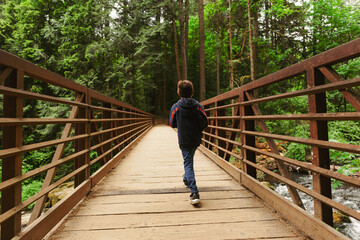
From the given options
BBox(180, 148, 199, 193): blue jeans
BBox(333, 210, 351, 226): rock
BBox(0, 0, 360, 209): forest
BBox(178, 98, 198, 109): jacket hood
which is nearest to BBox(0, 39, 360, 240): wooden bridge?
BBox(180, 148, 199, 193): blue jeans

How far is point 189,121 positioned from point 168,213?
3.99ft

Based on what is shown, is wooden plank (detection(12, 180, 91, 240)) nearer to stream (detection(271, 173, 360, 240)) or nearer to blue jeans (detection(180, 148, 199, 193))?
blue jeans (detection(180, 148, 199, 193))

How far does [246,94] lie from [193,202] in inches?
71.9

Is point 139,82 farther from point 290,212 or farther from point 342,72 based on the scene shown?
point 290,212

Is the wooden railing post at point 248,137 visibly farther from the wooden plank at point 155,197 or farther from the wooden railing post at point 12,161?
the wooden railing post at point 12,161

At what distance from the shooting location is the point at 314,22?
1106 centimetres

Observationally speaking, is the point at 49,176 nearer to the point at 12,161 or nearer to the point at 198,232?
the point at 12,161

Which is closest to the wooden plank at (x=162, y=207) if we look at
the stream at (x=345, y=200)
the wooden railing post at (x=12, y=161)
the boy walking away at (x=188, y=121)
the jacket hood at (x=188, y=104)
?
the boy walking away at (x=188, y=121)

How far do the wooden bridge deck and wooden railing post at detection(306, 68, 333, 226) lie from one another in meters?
0.32

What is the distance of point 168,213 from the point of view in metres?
2.21

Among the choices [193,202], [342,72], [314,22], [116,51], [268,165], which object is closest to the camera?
[193,202]

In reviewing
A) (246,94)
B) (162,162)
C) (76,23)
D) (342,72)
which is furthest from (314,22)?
(76,23)

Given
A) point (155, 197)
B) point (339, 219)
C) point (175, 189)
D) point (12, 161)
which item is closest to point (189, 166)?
point (175, 189)

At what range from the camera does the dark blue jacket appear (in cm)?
272
